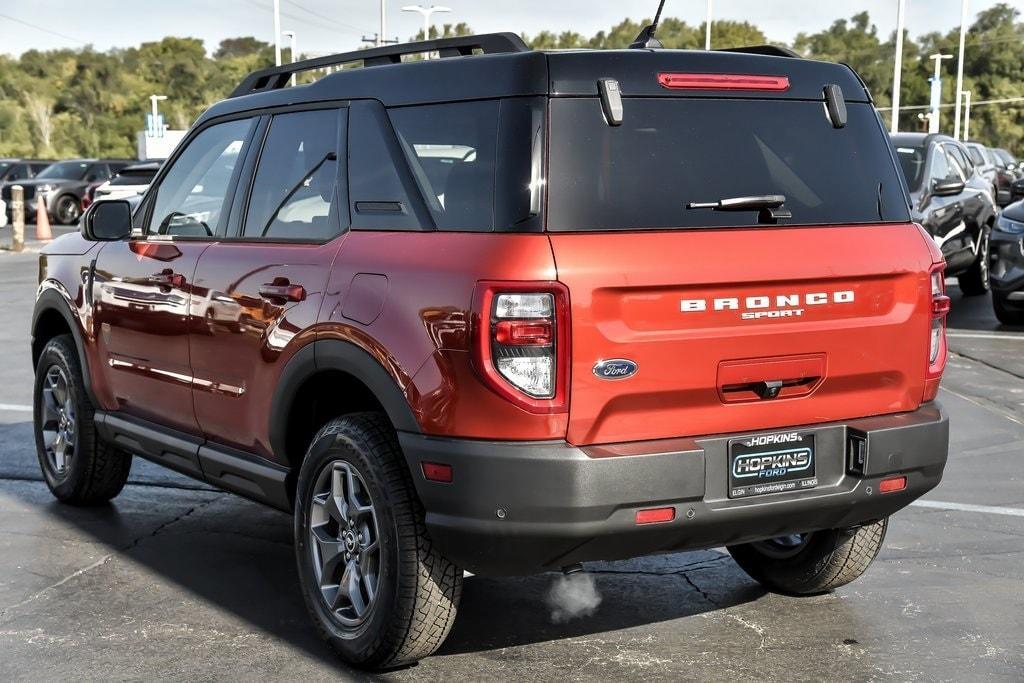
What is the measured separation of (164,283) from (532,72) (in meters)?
→ 2.21

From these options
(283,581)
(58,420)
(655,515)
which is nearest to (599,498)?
(655,515)

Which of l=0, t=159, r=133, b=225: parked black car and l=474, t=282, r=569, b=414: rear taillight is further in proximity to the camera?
l=0, t=159, r=133, b=225: parked black car

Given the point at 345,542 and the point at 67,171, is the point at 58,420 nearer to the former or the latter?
Result: the point at 345,542

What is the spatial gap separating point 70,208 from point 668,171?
3448 centimetres

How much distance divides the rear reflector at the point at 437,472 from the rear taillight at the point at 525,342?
31cm

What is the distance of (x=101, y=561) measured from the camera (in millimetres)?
5801

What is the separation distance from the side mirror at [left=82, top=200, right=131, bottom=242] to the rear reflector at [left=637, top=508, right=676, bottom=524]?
9.87 feet

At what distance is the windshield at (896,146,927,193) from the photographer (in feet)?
48.9

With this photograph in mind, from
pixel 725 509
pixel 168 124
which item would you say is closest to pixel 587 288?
pixel 725 509

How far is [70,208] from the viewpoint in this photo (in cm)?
3631

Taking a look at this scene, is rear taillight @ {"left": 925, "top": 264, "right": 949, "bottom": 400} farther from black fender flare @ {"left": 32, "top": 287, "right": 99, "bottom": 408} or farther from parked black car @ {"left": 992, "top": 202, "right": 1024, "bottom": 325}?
parked black car @ {"left": 992, "top": 202, "right": 1024, "bottom": 325}

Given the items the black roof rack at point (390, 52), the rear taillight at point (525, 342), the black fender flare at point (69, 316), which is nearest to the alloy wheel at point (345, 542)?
the rear taillight at point (525, 342)

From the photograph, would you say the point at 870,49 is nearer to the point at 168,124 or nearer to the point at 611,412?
the point at 168,124

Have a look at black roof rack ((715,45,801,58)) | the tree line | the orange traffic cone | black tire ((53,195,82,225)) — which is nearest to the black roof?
black roof rack ((715,45,801,58))
